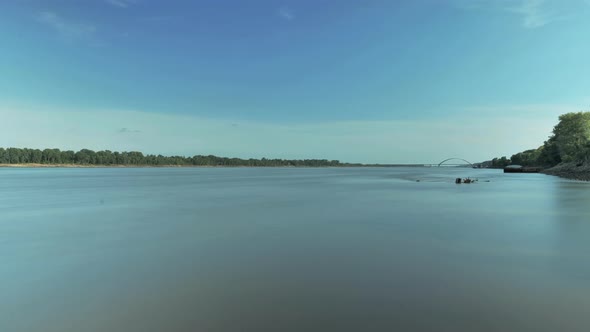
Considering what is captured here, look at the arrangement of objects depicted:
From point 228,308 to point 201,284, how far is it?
65.4 inches

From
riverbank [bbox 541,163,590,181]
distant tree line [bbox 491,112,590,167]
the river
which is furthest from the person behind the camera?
distant tree line [bbox 491,112,590,167]

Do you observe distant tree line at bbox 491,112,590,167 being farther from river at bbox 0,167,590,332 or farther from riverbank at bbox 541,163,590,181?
river at bbox 0,167,590,332

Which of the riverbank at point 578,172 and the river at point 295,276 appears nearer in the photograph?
the river at point 295,276

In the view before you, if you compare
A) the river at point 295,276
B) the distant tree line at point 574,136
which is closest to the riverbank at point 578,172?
the distant tree line at point 574,136

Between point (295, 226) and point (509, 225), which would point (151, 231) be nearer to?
point (295, 226)

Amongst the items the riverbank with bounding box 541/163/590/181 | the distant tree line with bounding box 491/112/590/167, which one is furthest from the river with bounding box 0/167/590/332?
the distant tree line with bounding box 491/112/590/167

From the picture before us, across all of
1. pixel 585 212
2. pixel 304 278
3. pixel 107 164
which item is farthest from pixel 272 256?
pixel 107 164

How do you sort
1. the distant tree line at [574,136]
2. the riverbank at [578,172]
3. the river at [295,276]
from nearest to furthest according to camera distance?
the river at [295,276] < the riverbank at [578,172] < the distant tree line at [574,136]

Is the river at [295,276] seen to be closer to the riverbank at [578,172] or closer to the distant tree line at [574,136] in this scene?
the riverbank at [578,172]

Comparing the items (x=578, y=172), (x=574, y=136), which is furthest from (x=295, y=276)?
(x=574, y=136)

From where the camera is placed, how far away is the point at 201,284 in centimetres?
765

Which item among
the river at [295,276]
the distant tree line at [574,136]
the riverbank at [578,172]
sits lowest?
the river at [295,276]

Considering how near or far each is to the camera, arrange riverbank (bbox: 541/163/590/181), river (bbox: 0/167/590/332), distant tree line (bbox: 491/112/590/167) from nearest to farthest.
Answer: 1. river (bbox: 0/167/590/332)
2. riverbank (bbox: 541/163/590/181)
3. distant tree line (bbox: 491/112/590/167)

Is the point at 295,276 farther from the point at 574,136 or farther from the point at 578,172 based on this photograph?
the point at 574,136
